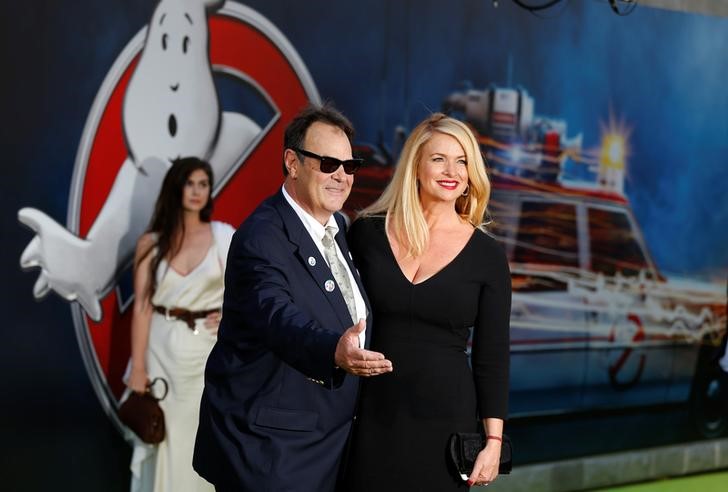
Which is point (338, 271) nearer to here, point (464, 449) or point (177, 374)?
point (464, 449)

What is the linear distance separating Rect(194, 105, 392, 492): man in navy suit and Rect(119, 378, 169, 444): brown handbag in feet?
5.88

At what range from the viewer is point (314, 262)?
3.16 m

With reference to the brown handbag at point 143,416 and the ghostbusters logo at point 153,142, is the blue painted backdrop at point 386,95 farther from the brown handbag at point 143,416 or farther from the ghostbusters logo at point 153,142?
the brown handbag at point 143,416

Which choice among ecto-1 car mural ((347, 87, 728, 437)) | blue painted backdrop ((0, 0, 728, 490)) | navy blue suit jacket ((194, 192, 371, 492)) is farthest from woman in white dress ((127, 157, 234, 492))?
navy blue suit jacket ((194, 192, 371, 492))

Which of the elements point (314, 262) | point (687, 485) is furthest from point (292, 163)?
point (687, 485)

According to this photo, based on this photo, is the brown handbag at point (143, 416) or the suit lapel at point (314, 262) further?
the brown handbag at point (143, 416)

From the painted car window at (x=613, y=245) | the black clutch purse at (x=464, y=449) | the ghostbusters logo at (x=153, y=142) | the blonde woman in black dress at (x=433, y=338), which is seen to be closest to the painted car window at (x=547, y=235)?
the painted car window at (x=613, y=245)

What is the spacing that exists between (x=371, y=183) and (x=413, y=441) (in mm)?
2651

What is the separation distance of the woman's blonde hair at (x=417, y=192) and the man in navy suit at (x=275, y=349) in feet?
1.19

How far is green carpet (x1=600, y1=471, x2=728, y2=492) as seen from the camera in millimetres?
7227

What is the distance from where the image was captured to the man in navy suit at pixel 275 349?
308 centimetres

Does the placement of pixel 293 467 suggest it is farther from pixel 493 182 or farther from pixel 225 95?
pixel 493 182

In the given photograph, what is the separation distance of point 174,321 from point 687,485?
153 inches

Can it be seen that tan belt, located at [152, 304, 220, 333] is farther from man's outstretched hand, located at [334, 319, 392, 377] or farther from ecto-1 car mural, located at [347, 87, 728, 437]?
man's outstretched hand, located at [334, 319, 392, 377]
